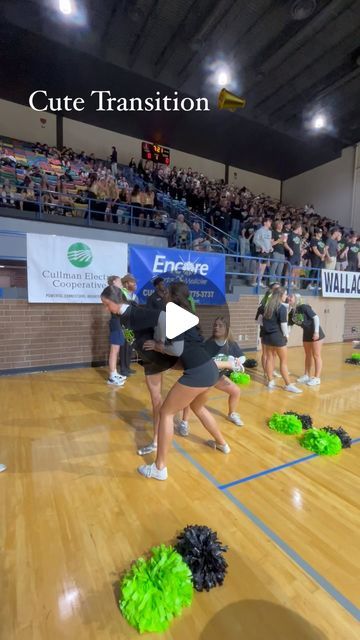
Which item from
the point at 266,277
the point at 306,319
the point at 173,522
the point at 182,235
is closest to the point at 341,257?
the point at 266,277

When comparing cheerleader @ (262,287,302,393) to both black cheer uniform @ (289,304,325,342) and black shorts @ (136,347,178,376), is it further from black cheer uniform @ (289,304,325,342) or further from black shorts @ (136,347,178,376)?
black shorts @ (136,347,178,376)

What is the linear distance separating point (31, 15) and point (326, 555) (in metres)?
13.1

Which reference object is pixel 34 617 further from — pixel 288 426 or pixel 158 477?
pixel 288 426

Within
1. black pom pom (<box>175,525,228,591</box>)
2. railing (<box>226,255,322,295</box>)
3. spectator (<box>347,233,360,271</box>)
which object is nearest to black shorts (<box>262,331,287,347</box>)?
railing (<box>226,255,322,295</box>)

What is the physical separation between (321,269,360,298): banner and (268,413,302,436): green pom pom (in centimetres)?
643

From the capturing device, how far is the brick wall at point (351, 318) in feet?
32.2

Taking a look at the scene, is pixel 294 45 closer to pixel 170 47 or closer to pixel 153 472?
pixel 170 47

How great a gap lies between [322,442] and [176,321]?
6.42 feet

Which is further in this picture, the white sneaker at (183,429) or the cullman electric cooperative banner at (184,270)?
the cullman electric cooperative banner at (184,270)

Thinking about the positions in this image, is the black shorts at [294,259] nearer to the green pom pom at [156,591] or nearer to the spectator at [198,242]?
the spectator at [198,242]

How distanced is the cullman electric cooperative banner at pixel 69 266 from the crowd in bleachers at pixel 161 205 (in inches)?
111

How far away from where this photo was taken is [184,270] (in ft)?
19.9

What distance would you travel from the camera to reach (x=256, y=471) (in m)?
2.58

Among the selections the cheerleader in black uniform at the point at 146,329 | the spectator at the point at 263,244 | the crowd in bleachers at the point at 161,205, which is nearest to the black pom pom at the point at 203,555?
the cheerleader in black uniform at the point at 146,329
